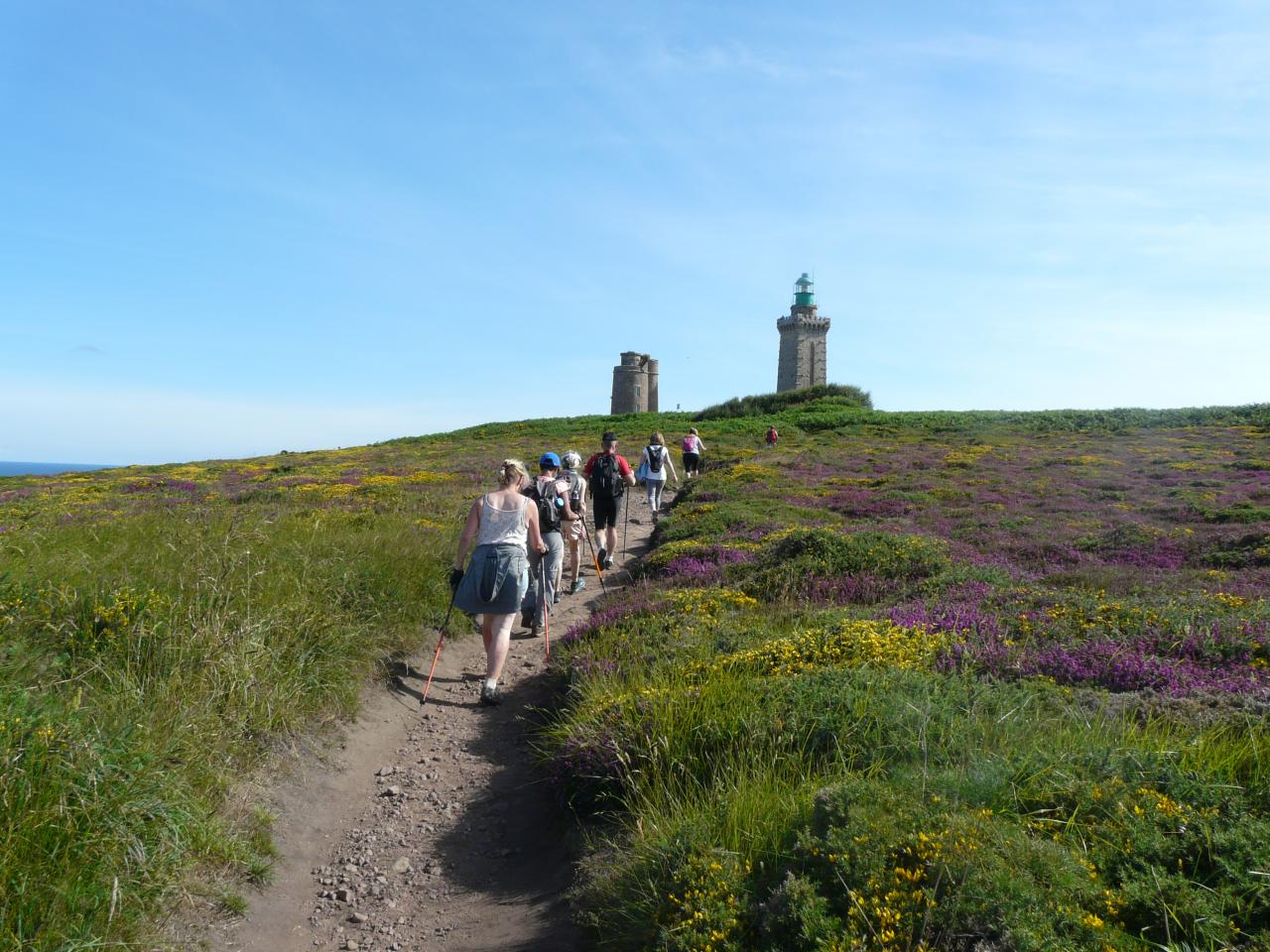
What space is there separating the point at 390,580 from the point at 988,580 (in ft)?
23.3

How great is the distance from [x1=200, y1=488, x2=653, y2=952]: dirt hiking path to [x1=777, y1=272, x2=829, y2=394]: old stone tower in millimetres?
74533

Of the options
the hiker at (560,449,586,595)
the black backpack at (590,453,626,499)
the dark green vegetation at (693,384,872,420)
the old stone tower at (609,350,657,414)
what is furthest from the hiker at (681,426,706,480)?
the old stone tower at (609,350,657,414)

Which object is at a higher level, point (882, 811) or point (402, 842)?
point (882, 811)

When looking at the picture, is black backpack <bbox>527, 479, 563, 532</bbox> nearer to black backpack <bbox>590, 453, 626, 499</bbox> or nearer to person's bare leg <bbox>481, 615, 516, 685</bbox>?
person's bare leg <bbox>481, 615, 516, 685</bbox>

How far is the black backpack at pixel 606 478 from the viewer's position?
13438mm

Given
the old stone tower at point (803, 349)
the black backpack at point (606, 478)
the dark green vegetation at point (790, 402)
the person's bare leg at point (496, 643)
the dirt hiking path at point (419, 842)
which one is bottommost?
Answer: the dirt hiking path at point (419, 842)

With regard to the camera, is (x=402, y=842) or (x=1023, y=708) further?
(x=402, y=842)

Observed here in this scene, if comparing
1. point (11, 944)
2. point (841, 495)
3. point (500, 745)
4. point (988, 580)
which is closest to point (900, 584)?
point (988, 580)

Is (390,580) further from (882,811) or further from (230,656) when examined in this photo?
(882,811)

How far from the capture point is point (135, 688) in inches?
195

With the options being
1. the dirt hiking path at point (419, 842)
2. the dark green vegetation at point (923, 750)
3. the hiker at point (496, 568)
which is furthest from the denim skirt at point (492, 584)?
the dirt hiking path at point (419, 842)

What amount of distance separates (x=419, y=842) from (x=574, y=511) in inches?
273

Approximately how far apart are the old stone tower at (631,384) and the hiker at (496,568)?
7110cm

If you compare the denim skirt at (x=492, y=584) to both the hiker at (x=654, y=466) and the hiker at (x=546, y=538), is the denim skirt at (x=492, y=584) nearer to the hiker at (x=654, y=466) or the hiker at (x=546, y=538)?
the hiker at (x=546, y=538)
